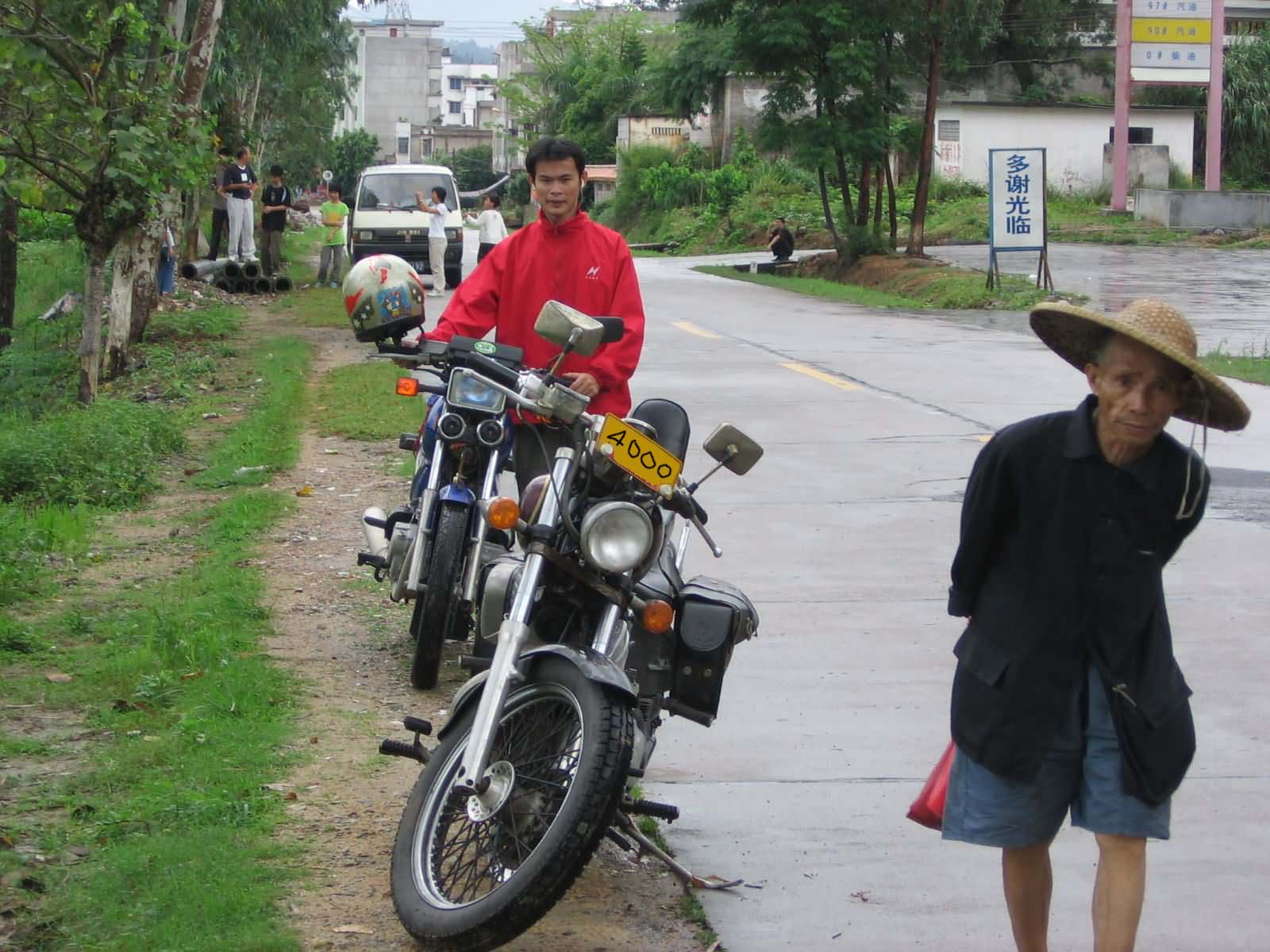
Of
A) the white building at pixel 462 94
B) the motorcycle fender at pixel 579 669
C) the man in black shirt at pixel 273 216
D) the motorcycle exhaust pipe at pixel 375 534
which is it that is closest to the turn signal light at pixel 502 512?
the motorcycle fender at pixel 579 669

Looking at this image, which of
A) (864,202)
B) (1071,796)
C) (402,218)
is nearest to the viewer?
(1071,796)

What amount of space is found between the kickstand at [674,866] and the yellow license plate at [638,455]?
89 centimetres

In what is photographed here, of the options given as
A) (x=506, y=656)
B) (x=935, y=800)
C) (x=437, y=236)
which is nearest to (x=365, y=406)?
(x=506, y=656)

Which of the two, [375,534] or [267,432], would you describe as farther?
[267,432]

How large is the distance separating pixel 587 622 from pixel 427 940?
933 millimetres

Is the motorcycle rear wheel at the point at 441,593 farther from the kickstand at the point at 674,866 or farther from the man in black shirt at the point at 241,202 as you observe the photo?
the man in black shirt at the point at 241,202

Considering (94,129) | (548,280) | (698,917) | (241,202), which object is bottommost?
(698,917)

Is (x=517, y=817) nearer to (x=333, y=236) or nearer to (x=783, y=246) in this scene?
(x=333, y=236)

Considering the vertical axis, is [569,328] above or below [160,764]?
above

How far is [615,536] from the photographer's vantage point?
404 centimetres

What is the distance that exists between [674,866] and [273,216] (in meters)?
24.6

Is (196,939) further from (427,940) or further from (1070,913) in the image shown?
(1070,913)

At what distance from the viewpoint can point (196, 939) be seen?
392 centimetres

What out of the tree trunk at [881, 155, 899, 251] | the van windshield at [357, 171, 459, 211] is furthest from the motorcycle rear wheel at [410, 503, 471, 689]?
the tree trunk at [881, 155, 899, 251]
